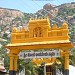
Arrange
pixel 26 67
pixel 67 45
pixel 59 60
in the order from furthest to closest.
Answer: pixel 26 67 → pixel 59 60 → pixel 67 45

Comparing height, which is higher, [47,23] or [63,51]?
[47,23]

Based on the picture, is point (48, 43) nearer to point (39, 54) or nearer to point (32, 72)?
point (39, 54)

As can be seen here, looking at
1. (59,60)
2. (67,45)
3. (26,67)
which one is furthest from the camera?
(26,67)

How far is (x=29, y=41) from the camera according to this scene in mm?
32469

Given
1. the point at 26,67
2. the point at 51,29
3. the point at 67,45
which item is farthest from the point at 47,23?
the point at 26,67

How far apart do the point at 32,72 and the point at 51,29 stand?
102 feet

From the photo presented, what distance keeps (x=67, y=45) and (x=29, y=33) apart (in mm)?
3904

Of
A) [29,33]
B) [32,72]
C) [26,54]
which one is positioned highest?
[29,33]

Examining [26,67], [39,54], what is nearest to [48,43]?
[39,54]

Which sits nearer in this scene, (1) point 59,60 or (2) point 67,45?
(2) point 67,45

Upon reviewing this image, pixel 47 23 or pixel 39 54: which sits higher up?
pixel 47 23

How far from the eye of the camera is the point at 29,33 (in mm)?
32594

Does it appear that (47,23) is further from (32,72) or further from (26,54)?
(32,72)

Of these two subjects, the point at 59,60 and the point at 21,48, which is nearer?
the point at 21,48
